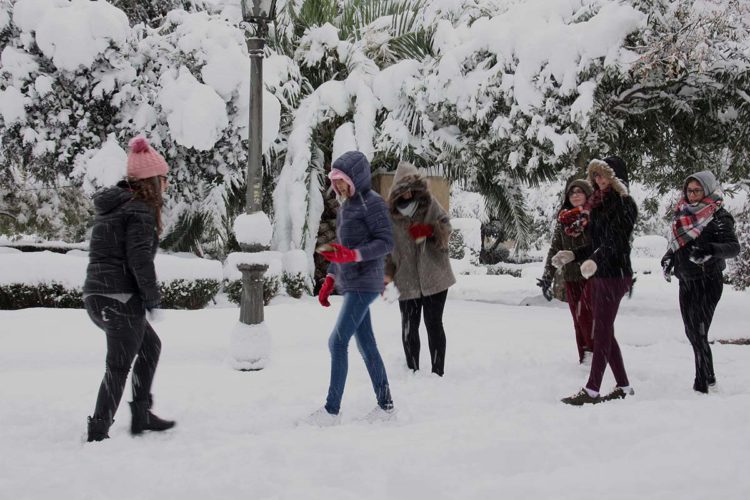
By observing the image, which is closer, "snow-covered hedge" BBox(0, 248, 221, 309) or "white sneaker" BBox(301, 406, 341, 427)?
"white sneaker" BBox(301, 406, 341, 427)

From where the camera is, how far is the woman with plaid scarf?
5289 millimetres

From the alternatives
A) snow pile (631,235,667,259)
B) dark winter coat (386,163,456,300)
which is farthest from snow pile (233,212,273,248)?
snow pile (631,235,667,259)

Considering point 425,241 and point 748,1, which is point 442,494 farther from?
point 748,1

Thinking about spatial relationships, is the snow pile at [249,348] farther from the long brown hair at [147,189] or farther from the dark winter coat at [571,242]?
A: the dark winter coat at [571,242]

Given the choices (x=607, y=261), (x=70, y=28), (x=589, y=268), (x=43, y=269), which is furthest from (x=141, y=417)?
(x=70, y=28)

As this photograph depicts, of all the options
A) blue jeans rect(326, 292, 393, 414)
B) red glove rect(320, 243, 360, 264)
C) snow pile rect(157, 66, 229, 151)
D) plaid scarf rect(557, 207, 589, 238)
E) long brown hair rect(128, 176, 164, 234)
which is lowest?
blue jeans rect(326, 292, 393, 414)

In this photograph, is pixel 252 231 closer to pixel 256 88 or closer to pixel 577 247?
pixel 256 88

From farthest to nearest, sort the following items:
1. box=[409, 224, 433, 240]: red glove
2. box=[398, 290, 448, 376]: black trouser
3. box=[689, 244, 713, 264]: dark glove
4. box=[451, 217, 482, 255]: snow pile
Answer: box=[451, 217, 482, 255]: snow pile < box=[398, 290, 448, 376]: black trouser < box=[409, 224, 433, 240]: red glove < box=[689, 244, 713, 264]: dark glove

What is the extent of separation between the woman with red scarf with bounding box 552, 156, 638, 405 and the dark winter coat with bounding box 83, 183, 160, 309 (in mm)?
2917

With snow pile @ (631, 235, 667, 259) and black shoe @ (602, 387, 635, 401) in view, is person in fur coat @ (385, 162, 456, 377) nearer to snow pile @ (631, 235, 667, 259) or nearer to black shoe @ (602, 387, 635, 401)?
black shoe @ (602, 387, 635, 401)

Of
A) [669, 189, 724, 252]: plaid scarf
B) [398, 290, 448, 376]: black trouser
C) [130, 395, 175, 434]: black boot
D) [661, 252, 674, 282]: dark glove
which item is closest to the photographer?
[130, 395, 175, 434]: black boot

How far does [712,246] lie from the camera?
5242 millimetres

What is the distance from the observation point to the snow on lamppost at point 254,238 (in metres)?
6.70

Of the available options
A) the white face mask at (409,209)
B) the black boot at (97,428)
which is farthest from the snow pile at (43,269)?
the black boot at (97,428)
